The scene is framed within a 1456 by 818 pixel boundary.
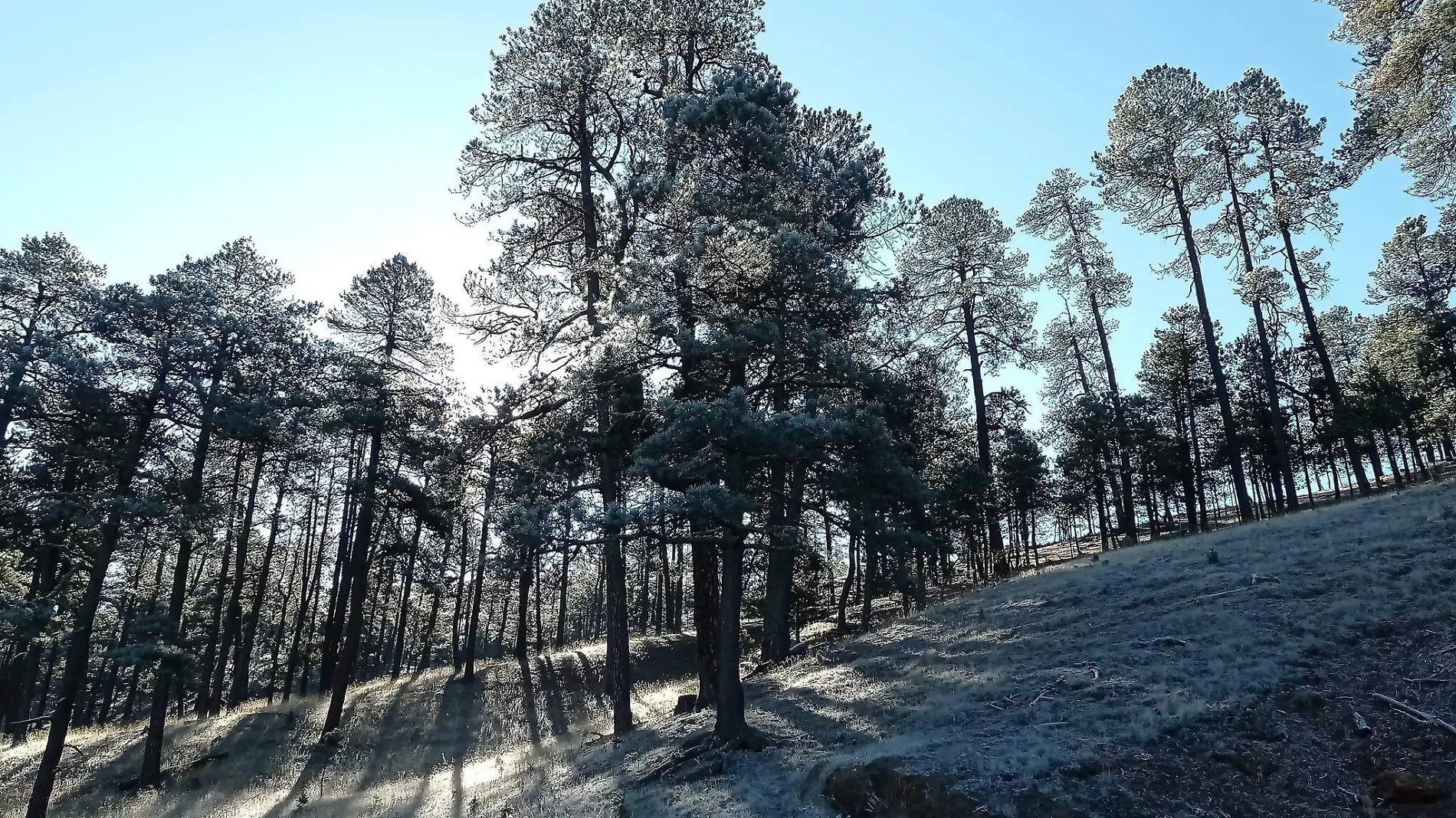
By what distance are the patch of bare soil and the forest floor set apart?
0.03 metres

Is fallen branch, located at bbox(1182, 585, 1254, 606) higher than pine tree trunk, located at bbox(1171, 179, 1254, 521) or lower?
lower

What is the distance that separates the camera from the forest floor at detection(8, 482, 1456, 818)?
761 centimetres

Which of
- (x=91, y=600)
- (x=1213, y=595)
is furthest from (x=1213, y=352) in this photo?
(x=91, y=600)

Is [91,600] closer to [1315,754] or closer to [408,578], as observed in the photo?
[408,578]

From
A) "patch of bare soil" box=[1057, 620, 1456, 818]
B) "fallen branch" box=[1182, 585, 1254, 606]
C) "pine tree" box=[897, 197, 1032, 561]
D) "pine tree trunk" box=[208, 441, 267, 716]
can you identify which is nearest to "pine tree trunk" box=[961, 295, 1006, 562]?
"pine tree" box=[897, 197, 1032, 561]

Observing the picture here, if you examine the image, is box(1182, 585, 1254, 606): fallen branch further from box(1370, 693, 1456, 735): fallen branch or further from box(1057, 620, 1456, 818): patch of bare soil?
box(1370, 693, 1456, 735): fallen branch

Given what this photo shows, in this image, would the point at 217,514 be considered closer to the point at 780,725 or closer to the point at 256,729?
the point at 256,729

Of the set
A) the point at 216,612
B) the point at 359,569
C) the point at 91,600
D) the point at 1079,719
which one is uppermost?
the point at 359,569

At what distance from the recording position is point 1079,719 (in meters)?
9.20

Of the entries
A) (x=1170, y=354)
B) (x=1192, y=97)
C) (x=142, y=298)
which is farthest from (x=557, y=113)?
(x=1170, y=354)

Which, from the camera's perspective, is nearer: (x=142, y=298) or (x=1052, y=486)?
(x=142, y=298)

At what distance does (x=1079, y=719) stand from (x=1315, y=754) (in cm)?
231

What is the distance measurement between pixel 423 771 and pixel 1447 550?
22.2m

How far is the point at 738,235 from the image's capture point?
487 inches
